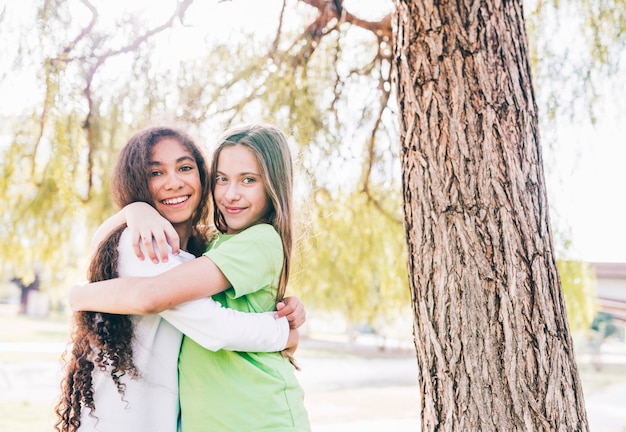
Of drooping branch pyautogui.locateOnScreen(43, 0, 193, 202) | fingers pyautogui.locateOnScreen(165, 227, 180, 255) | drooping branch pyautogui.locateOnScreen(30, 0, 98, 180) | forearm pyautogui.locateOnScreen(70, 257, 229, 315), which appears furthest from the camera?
drooping branch pyautogui.locateOnScreen(43, 0, 193, 202)

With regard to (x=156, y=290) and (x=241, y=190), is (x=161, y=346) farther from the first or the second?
(x=241, y=190)

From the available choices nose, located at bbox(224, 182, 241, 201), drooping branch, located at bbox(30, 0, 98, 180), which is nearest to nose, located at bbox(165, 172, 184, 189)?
nose, located at bbox(224, 182, 241, 201)

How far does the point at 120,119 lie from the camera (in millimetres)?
3215

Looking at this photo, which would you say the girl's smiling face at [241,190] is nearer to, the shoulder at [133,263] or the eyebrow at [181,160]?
the eyebrow at [181,160]

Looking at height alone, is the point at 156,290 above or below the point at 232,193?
below

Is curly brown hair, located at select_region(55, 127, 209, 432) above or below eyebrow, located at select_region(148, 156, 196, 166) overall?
below

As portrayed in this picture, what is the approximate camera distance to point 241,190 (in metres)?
1.52

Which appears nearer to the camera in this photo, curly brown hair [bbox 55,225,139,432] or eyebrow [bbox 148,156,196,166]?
curly brown hair [bbox 55,225,139,432]

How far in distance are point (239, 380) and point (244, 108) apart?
224 cm

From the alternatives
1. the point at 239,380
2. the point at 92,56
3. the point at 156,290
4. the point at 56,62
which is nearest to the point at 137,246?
the point at 156,290

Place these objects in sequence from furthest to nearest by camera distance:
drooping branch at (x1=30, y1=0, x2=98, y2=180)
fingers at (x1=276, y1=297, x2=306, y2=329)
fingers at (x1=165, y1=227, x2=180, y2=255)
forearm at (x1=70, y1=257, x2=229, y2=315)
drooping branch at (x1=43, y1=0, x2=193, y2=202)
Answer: drooping branch at (x1=43, y1=0, x2=193, y2=202) → drooping branch at (x1=30, y1=0, x2=98, y2=180) → fingers at (x1=276, y1=297, x2=306, y2=329) → fingers at (x1=165, y1=227, x2=180, y2=255) → forearm at (x1=70, y1=257, x2=229, y2=315)

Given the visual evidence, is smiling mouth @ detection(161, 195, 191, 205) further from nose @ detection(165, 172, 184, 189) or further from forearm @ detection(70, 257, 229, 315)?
forearm @ detection(70, 257, 229, 315)

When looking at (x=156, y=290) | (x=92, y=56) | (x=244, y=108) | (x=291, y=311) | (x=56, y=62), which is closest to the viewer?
(x=156, y=290)

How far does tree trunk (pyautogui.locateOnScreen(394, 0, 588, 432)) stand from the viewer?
4.83 feet
